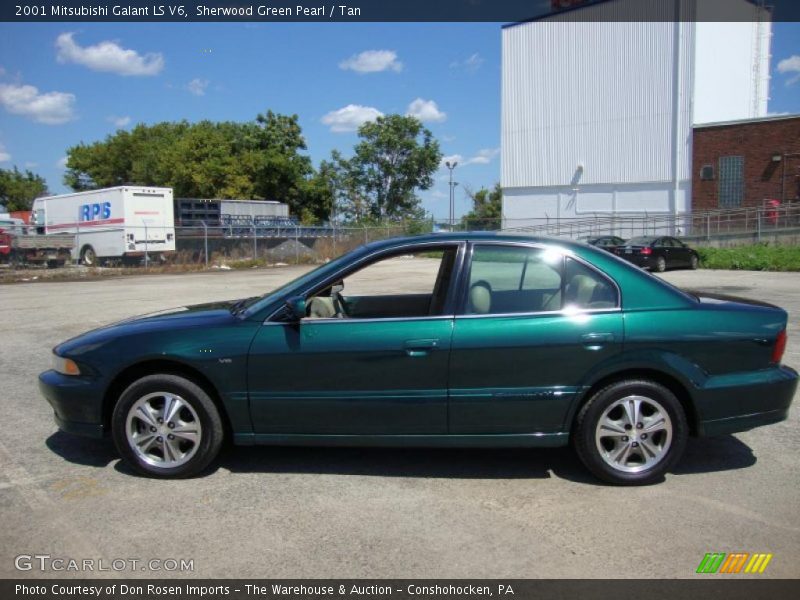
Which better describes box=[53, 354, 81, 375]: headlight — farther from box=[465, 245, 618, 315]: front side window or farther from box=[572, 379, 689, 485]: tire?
box=[572, 379, 689, 485]: tire

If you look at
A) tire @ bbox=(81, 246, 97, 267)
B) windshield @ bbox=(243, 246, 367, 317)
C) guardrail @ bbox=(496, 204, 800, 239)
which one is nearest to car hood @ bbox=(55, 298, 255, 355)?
windshield @ bbox=(243, 246, 367, 317)

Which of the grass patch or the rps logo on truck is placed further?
the rps logo on truck

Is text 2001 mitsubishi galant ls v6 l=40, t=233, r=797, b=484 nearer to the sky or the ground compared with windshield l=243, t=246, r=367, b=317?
nearer to the ground

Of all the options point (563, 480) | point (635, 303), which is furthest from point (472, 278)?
Result: point (563, 480)

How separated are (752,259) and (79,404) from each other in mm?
24199

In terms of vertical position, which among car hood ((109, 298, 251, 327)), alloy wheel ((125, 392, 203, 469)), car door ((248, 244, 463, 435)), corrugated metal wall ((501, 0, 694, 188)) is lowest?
alloy wheel ((125, 392, 203, 469))

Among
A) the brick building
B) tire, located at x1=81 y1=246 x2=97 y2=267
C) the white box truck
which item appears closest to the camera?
the white box truck

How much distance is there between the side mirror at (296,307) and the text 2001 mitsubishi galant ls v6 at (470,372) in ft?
0.07

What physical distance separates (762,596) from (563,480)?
1.46m

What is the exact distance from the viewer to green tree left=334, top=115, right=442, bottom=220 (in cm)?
5881

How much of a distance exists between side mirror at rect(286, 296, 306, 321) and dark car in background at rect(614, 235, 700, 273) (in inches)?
805

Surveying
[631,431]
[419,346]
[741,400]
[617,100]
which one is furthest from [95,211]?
[617,100]

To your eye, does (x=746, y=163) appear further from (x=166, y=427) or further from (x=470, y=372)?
(x=166, y=427)

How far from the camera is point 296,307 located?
4250mm
